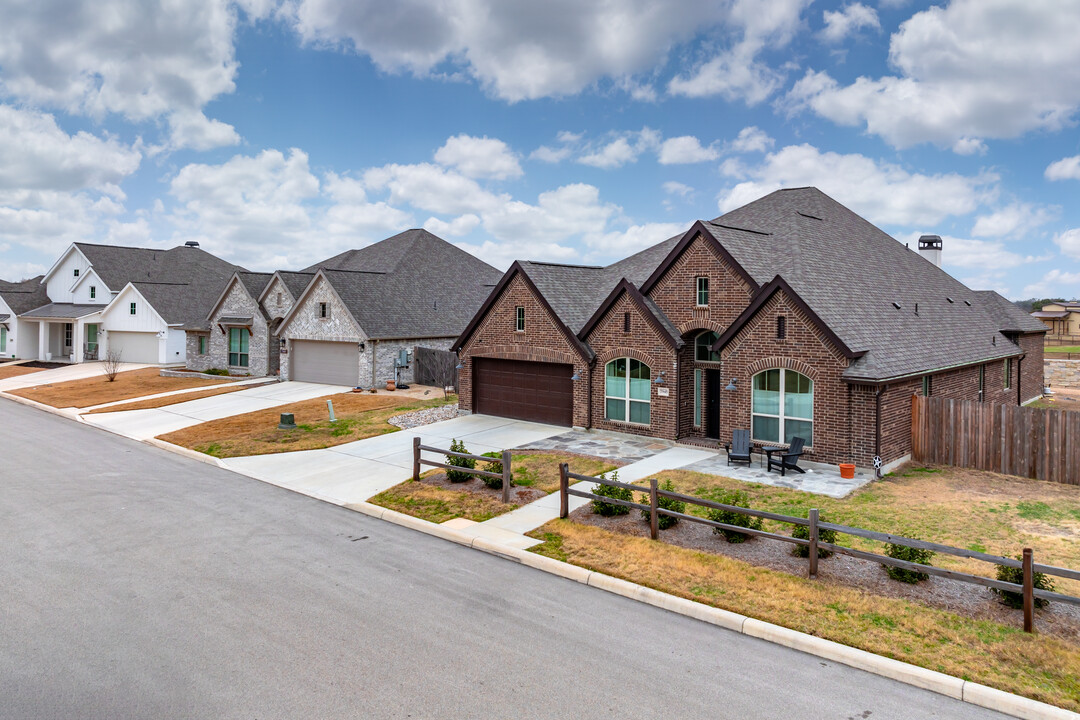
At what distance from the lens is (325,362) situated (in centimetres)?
3559

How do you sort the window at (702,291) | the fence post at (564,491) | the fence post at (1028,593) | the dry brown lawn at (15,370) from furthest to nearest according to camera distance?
the dry brown lawn at (15,370)
the window at (702,291)
the fence post at (564,491)
the fence post at (1028,593)

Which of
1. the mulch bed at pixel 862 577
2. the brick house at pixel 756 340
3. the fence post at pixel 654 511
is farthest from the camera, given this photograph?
the brick house at pixel 756 340

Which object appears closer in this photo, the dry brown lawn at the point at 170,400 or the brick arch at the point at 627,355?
the brick arch at the point at 627,355

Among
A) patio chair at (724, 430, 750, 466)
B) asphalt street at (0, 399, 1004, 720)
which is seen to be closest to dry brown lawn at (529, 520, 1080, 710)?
asphalt street at (0, 399, 1004, 720)

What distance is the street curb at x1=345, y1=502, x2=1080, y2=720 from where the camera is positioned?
21.9ft

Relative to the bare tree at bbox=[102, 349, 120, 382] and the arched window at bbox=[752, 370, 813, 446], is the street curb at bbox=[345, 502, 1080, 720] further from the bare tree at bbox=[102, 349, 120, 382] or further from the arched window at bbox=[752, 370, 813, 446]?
the bare tree at bbox=[102, 349, 120, 382]

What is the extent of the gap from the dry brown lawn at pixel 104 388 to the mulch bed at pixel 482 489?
74.9 ft

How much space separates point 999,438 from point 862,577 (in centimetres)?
937

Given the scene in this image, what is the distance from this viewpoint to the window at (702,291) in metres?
20.2

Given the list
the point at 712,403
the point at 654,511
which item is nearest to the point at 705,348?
the point at 712,403

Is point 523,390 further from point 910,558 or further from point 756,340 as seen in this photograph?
point 910,558

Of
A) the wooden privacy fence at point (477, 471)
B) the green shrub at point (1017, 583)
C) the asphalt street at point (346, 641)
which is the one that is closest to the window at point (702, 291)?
the wooden privacy fence at point (477, 471)

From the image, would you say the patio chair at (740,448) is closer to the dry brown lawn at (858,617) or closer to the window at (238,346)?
the dry brown lawn at (858,617)

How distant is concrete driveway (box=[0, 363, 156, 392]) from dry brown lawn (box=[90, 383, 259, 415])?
12288 mm
